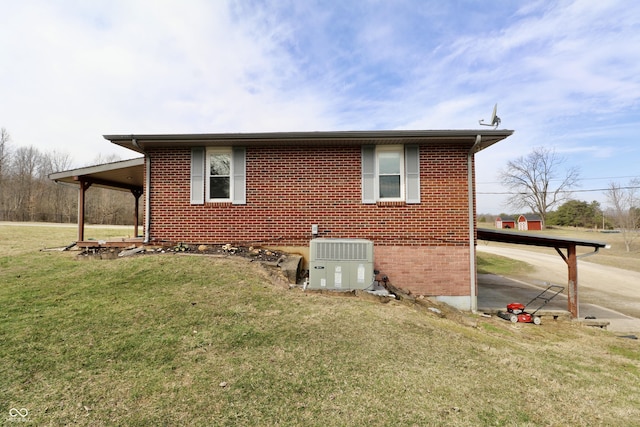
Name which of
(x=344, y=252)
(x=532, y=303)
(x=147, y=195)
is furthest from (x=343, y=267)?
(x=532, y=303)

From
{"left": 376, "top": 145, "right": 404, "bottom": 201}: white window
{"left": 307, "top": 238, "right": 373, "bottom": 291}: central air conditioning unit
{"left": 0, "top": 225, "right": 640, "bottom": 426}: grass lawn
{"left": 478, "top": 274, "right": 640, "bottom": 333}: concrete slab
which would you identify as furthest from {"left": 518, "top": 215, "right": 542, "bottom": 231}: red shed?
{"left": 307, "top": 238, "right": 373, "bottom": 291}: central air conditioning unit

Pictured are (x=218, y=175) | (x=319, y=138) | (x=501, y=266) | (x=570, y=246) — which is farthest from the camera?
(x=501, y=266)

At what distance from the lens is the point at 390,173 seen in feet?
24.3

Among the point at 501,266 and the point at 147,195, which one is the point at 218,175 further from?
the point at 501,266

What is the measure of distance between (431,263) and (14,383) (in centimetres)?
707

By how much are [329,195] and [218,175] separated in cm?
291

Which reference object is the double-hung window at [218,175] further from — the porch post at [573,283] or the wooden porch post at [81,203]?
the porch post at [573,283]

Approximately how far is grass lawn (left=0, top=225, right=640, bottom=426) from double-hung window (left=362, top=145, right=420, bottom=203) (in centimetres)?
272

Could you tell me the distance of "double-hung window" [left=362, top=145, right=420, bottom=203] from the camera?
7273 mm

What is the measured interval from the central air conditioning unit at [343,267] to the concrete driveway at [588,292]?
11.9 feet

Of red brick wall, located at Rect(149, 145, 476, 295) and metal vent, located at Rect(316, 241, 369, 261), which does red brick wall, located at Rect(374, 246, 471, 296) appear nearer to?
red brick wall, located at Rect(149, 145, 476, 295)

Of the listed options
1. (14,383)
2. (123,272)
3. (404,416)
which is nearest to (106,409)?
(14,383)

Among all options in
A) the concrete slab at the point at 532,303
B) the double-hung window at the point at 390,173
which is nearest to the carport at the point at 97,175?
the double-hung window at the point at 390,173

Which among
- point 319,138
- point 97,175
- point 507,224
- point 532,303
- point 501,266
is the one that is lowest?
point 501,266
